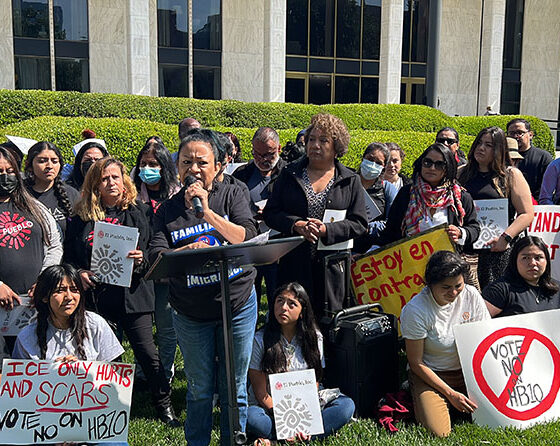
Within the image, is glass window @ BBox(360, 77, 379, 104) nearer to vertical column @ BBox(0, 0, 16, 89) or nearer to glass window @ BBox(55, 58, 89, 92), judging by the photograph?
glass window @ BBox(55, 58, 89, 92)

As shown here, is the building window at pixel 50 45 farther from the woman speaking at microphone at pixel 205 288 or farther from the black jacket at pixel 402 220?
the woman speaking at microphone at pixel 205 288

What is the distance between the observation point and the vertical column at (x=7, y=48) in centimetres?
2227

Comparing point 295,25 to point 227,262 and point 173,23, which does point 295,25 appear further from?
point 227,262

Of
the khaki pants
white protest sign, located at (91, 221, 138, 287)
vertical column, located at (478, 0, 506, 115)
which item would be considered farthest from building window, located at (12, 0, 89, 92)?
the khaki pants

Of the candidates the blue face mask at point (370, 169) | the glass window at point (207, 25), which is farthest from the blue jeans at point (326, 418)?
the glass window at point (207, 25)

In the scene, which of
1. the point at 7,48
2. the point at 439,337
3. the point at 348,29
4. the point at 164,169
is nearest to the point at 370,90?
the point at 348,29

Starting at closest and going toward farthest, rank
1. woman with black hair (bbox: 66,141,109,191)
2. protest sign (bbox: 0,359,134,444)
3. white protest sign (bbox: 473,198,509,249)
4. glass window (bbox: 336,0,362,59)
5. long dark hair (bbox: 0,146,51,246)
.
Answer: protest sign (bbox: 0,359,134,444) < long dark hair (bbox: 0,146,51,246) < white protest sign (bbox: 473,198,509,249) < woman with black hair (bbox: 66,141,109,191) < glass window (bbox: 336,0,362,59)

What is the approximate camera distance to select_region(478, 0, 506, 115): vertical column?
29297mm

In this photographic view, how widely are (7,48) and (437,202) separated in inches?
827

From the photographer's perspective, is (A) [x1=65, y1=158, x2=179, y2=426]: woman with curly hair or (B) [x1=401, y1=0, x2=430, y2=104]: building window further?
(B) [x1=401, y1=0, x2=430, y2=104]: building window

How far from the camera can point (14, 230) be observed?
15.4ft

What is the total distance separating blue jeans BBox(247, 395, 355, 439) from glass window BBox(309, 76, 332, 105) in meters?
25.6

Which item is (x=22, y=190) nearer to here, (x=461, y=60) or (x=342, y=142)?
(x=342, y=142)

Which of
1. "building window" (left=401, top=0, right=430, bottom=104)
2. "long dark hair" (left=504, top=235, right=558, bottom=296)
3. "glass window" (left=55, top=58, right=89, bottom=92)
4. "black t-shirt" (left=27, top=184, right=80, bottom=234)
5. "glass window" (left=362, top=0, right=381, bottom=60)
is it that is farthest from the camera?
"building window" (left=401, top=0, right=430, bottom=104)
